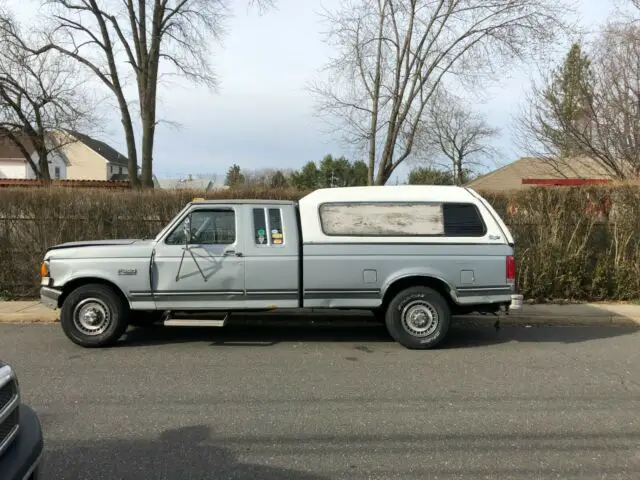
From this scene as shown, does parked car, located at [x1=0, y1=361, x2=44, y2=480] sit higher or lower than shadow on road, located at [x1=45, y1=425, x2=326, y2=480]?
higher

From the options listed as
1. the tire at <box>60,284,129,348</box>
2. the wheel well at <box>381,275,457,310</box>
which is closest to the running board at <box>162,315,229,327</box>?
the tire at <box>60,284,129,348</box>

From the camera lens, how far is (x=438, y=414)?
457 centimetres

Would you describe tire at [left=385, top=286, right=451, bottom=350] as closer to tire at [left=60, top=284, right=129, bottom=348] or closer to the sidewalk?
the sidewalk

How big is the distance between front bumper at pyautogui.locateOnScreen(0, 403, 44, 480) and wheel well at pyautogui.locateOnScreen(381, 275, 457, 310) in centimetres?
469

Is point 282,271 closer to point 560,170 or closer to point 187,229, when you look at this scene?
point 187,229

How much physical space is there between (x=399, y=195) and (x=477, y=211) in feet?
3.42

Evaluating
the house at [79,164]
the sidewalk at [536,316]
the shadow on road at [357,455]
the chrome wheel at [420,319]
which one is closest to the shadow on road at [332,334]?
the sidewalk at [536,316]

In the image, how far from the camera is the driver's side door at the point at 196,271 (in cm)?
666

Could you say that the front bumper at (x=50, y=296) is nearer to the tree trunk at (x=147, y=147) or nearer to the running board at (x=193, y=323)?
the running board at (x=193, y=323)

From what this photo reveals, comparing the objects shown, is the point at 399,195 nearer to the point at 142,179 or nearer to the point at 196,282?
the point at 196,282

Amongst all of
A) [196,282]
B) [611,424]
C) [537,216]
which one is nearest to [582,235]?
[537,216]

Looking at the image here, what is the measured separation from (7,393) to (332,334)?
5.44 m

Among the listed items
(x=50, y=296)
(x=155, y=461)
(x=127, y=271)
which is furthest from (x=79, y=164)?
(x=155, y=461)

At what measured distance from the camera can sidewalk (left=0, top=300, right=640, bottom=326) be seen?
Answer: 27.7 feet
